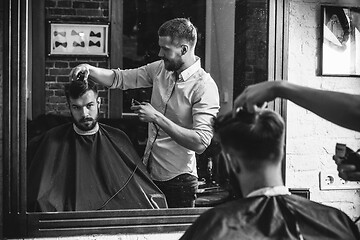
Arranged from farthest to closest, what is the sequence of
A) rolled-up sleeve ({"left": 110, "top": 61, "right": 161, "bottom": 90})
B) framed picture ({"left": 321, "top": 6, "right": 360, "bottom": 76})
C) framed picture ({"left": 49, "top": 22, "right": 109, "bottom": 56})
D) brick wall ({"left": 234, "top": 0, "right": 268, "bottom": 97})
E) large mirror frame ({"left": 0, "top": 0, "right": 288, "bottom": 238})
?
framed picture ({"left": 321, "top": 6, "right": 360, "bottom": 76})
brick wall ({"left": 234, "top": 0, "right": 268, "bottom": 97})
rolled-up sleeve ({"left": 110, "top": 61, "right": 161, "bottom": 90})
framed picture ({"left": 49, "top": 22, "right": 109, "bottom": 56})
large mirror frame ({"left": 0, "top": 0, "right": 288, "bottom": 238})

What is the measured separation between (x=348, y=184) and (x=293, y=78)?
2.29 ft

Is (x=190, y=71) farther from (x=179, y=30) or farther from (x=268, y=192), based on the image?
(x=268, y=192)

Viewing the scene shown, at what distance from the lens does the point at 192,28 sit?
3.21m

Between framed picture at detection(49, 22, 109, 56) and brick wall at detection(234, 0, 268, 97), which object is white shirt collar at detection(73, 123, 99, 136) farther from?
brick wall at detection(234, 0, 268, 97)

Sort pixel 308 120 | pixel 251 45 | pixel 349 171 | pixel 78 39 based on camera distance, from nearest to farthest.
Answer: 1. pixel 349 171
2. pixel 78 39
3. pixel 251 45
4. pixel 308 120

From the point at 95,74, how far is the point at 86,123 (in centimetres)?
26

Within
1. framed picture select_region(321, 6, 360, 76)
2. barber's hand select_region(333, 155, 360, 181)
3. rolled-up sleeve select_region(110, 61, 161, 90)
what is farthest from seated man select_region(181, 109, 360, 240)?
framed picture select_region(321, 6, 360, 76)

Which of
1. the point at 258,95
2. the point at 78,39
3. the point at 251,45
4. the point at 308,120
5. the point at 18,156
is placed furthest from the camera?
the point at 308,120

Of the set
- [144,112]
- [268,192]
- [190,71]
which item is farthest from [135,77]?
[268,192]

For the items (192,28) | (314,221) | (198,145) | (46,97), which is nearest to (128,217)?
(198,145)

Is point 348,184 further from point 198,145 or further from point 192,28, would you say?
point 192,28

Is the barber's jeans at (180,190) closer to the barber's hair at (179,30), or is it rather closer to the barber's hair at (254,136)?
the barber's hair at (179,30)

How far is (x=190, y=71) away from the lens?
10.5 feet

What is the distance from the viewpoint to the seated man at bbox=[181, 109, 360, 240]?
204cm
